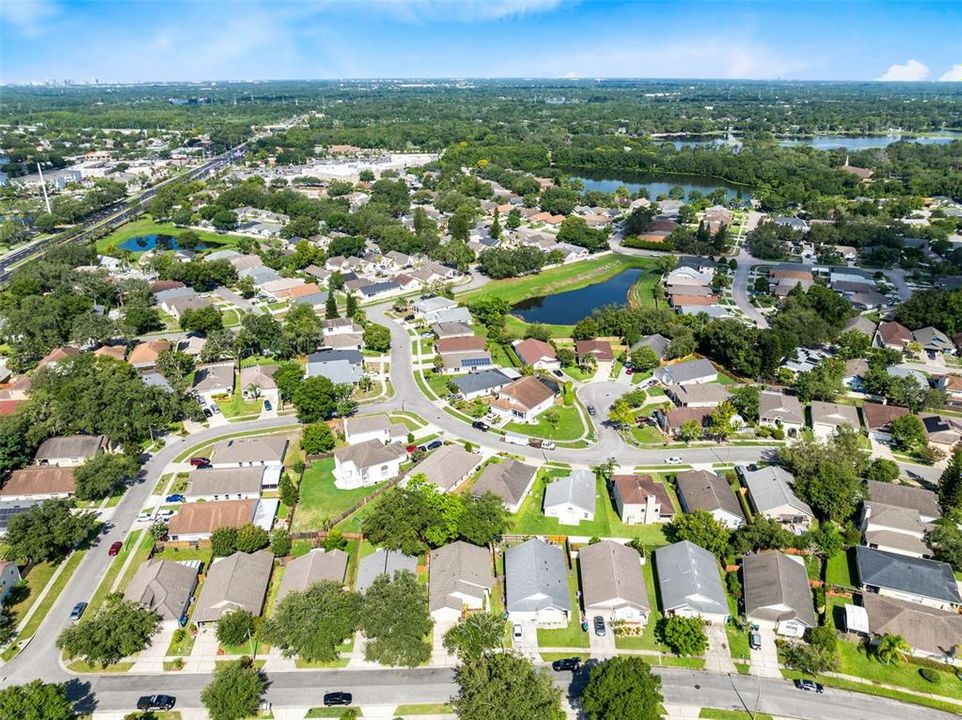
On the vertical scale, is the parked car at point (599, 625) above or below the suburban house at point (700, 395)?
below

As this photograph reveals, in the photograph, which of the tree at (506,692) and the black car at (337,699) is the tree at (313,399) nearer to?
the black car at (337,699)

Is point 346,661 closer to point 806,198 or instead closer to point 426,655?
point 426,655

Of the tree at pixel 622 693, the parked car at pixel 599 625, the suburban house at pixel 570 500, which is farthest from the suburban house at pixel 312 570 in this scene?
the tree at pixel 622 693

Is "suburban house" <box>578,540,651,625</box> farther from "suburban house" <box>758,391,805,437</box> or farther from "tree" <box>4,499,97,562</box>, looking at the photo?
"tree" <box>4,499,97,562</box>

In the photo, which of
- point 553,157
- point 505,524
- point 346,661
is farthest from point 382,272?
point 553,157

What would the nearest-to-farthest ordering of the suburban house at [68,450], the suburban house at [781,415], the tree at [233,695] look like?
the tree at [233,695] → the suburban house at [68,450] → the suburban house at [781,415]

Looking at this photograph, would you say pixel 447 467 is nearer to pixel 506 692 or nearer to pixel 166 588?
pixel 166 588

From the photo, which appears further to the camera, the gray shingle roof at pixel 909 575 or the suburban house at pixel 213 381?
the suburban house at pixel 213 381
